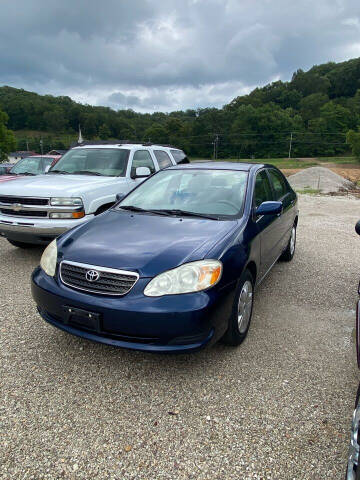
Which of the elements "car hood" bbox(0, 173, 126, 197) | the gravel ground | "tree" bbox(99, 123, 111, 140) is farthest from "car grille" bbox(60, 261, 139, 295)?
"tree" bbox(99, 123, 111, 140)

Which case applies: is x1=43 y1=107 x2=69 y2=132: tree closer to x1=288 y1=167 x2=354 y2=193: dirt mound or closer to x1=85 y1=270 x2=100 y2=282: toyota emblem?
x1=288 y1=167 x2=354 y2=193: dirt mound

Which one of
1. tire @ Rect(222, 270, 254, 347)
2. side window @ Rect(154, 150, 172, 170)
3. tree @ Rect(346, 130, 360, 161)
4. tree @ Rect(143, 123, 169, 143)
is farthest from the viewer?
tree @ Rect(143, 123, 169, 143)

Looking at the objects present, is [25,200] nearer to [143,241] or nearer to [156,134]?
[143,241]

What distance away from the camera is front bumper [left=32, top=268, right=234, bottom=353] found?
2.31 metres

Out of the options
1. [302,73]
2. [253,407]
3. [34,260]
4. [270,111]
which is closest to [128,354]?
[253,407]

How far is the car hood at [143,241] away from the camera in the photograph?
2535 millimetres

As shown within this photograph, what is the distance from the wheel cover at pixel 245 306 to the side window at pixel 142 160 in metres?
3.43

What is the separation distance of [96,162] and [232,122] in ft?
274

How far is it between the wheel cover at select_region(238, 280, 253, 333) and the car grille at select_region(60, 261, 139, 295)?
1008 millimetres

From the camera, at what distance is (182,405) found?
2.34m

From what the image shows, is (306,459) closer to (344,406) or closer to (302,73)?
(344,406)

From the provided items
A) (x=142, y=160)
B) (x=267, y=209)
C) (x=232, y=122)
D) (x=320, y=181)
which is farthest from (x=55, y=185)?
(x=232, y=122)

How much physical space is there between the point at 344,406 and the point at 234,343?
2.99 ft

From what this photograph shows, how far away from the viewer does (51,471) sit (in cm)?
185
